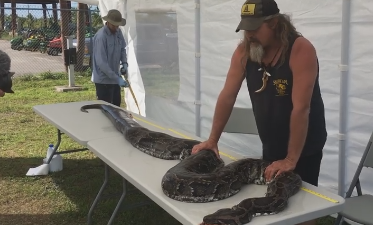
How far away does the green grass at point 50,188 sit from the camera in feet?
15.5

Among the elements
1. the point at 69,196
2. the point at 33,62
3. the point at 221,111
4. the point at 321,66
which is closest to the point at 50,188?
the point at 69,196

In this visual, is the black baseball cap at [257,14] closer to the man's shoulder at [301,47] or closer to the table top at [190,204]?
the man's shoulder at [301,47]

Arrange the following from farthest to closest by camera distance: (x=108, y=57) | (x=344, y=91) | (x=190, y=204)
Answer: (x=108, y=57), (x=344, y=91), (x=190, y=204)

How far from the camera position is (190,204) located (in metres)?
2.49

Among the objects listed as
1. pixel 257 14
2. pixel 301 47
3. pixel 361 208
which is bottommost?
pixel 361 208

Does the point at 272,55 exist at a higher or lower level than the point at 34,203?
higher

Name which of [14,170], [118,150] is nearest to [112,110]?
[118,150]

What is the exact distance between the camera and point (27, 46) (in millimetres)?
18719

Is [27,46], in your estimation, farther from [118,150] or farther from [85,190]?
[118,150]

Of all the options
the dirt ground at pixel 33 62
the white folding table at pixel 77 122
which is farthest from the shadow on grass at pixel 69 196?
the dirt ground at pixel 33 62

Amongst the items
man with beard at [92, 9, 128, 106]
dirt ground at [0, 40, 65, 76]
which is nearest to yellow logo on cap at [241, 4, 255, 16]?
man with beard at [92, 9, 128, 106]

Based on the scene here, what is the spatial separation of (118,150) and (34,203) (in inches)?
79.5

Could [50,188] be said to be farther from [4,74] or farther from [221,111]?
[221,111]

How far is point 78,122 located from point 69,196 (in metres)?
1.09
